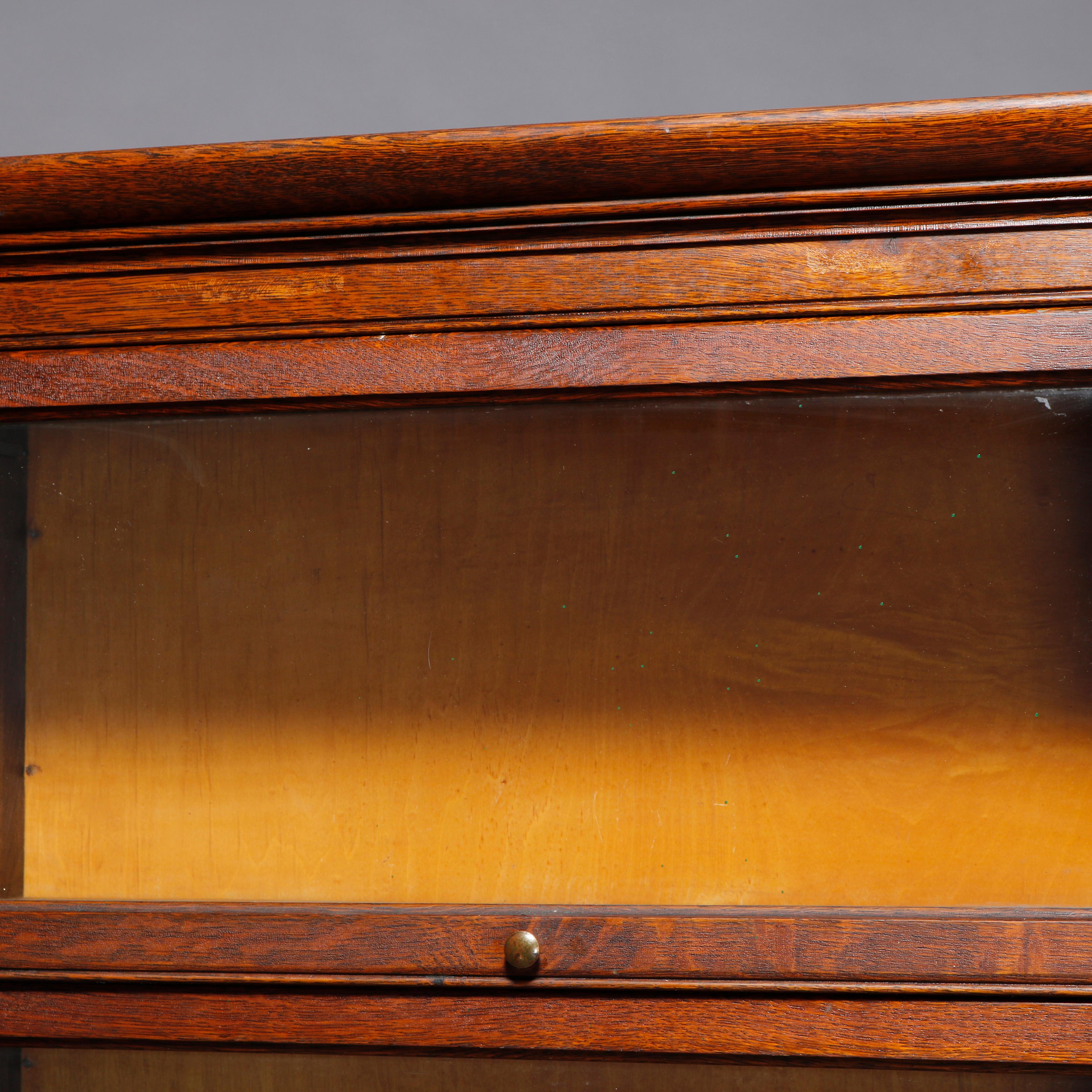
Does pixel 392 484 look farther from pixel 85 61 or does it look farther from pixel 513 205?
pixel 85 61

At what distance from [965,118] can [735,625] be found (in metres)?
0.28

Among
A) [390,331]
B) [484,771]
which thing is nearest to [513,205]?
[390,331]

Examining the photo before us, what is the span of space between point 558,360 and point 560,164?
0.10m

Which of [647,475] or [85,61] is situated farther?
[85,61]

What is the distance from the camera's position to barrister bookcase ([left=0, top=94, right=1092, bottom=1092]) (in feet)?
1.61

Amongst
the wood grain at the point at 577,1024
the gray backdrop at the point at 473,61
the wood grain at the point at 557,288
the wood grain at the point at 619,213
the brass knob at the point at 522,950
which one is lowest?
the wood grain at the point at 577,1024

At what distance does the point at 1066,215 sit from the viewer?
485 mm

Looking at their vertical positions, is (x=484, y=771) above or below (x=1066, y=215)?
below

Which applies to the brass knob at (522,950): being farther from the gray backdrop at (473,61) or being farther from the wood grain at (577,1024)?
the gray backdrop at (473,61)

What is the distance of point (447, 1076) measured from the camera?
1.76 feet

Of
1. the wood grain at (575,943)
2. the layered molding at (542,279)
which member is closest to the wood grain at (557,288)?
the layered molding at (542,279)

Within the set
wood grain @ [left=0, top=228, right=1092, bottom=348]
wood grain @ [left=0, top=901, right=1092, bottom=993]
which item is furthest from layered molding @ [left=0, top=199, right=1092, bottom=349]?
wood grain @ [left=0, top=901, right=1092, bottom=993]

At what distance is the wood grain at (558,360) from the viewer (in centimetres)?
49

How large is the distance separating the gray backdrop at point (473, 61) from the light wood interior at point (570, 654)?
438 mm
